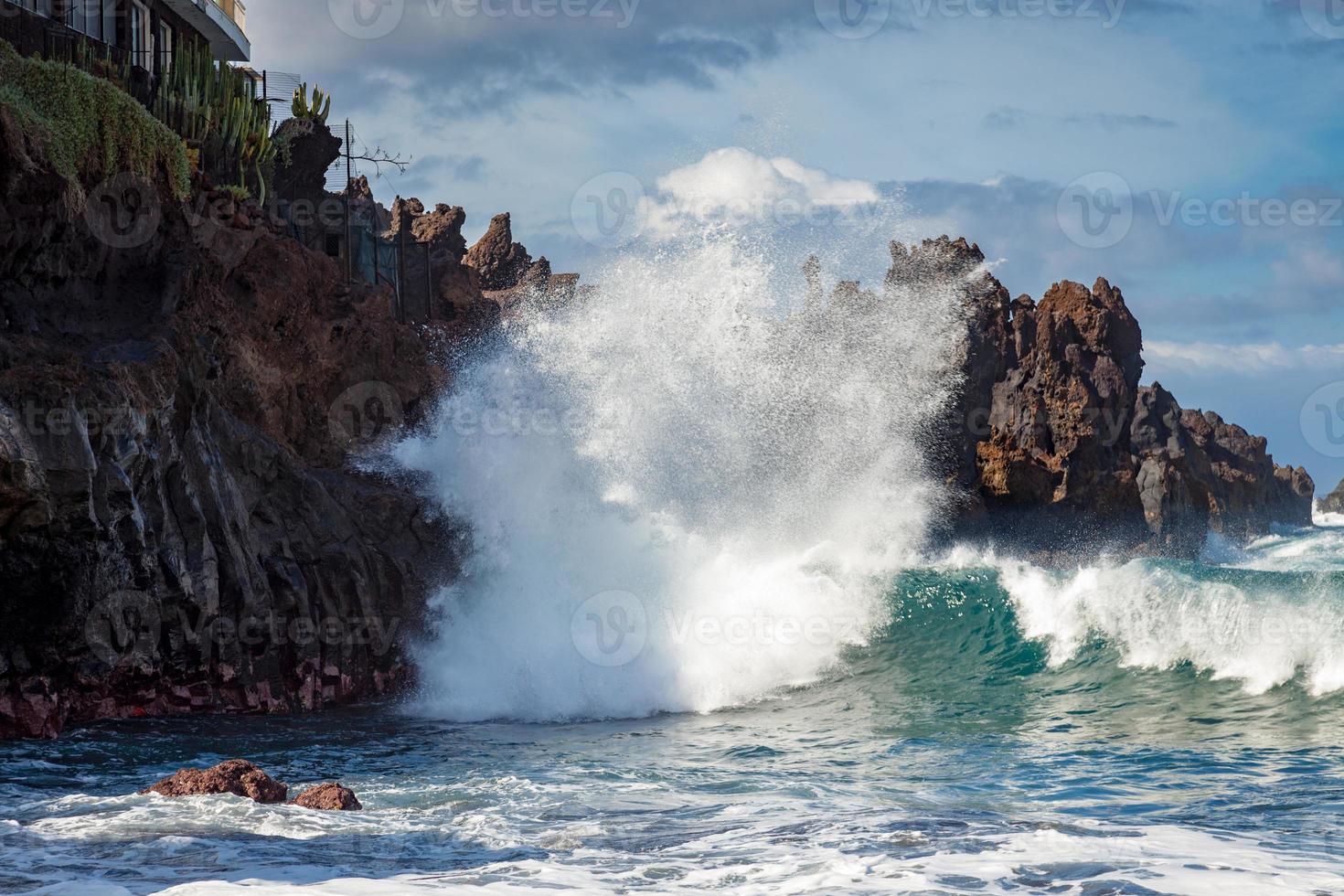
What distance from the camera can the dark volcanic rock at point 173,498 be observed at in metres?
11.2

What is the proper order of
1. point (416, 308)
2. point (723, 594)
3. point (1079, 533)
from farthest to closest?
point (1079, 533) < point (416, 308) < point (723, 594)

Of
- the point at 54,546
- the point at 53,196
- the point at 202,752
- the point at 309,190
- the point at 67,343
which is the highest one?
the point at 309,190

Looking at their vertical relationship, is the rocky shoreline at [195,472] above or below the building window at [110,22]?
below

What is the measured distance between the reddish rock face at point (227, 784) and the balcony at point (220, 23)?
22030 mm

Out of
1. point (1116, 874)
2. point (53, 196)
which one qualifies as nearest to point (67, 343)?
point (53, 196)

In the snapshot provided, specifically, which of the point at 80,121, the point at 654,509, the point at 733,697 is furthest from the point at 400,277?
the point at 733,697

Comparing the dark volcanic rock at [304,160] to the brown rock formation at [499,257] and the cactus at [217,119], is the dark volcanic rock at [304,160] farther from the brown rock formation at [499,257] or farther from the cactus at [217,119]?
the brown rock formation at [499,257]

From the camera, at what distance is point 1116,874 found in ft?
20.8

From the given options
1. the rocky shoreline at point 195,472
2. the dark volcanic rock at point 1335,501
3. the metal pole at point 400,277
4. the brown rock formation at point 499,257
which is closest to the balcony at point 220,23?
the metal pole at point 400,277

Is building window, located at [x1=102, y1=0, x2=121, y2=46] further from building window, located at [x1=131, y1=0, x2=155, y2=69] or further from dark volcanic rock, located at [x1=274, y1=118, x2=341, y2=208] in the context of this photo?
dark volcanic rock, located at [x1=274, y1=118, x2=341, y2=208]

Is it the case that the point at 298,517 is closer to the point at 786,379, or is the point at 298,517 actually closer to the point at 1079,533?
the point at 786,379

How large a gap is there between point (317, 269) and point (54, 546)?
930 centimetres

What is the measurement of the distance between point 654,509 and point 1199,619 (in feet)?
23.2

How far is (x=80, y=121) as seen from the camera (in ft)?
45.6
